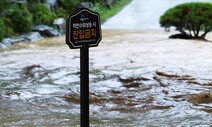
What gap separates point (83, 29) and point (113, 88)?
16.1ft

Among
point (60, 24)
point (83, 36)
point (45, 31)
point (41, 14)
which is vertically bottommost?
point (45, 31)

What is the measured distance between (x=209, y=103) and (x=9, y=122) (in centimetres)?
298

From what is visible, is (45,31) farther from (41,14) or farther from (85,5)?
(85,5)

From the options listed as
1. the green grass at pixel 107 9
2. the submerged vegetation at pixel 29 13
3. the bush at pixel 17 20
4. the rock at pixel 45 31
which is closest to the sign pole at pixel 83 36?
the submerged vegetation at pixel 29 13

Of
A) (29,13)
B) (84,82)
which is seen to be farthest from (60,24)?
(84,82)

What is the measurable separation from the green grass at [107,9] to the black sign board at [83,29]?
78.0ft

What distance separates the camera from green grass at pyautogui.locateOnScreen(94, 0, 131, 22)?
28386 millimetres

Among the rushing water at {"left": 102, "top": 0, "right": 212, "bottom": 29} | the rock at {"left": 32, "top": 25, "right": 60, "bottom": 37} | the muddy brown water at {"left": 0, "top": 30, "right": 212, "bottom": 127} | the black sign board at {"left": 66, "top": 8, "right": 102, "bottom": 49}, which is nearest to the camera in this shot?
the black sign board at {"left": 66, "top": 8, "right": 102, "bottom": 49}

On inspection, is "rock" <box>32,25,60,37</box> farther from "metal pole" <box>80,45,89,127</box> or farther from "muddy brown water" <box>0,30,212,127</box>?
"metal pole" <box>80,45,89,127</box>

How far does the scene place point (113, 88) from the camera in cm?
842

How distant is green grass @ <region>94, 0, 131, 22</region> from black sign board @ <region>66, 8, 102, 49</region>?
23770 mm

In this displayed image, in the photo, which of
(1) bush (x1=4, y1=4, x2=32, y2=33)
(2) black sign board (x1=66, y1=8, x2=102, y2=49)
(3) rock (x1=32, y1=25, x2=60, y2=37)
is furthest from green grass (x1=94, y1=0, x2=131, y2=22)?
(2) black sign board (x1=66, y1=8, x2=102, y2=49)

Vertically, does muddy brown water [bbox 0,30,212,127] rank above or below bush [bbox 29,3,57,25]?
below

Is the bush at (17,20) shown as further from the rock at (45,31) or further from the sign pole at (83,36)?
the sign pole at (83,36)
